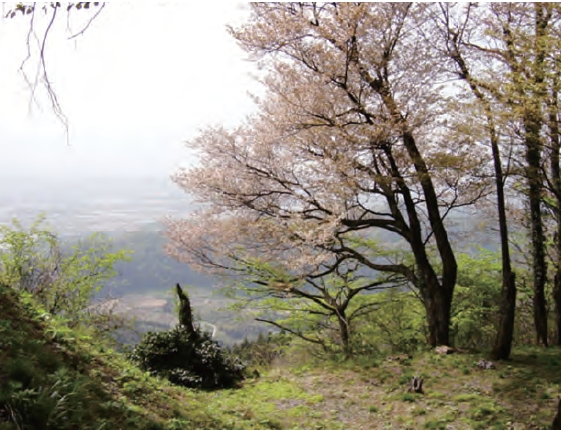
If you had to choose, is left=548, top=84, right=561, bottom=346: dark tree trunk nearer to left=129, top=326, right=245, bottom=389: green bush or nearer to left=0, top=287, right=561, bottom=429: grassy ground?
left=0, top=287, right=561, bottom=429: grassy ground

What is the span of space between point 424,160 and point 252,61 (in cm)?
383

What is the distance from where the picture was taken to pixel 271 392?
8344 mm

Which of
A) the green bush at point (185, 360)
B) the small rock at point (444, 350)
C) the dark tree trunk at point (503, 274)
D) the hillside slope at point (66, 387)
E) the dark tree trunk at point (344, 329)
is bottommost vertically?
the green bush at point (185, 360)

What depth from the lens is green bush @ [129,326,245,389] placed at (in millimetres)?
9531

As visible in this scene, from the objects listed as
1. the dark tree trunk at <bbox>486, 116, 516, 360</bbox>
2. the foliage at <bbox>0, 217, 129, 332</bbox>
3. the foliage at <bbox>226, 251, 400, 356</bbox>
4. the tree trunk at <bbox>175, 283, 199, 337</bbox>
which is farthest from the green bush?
the dark tree trunk at <bbox>486, 116, 516, 360</bbox>

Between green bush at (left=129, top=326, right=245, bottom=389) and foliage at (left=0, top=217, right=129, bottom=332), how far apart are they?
4.47 ft

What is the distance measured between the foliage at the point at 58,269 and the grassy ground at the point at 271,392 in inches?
61.5

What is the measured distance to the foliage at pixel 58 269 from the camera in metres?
7.55

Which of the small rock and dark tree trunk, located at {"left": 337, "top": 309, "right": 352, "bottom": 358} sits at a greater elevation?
the small rock

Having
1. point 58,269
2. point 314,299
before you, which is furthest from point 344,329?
point 58,269

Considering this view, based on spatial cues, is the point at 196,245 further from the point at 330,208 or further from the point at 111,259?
the point at 330,208

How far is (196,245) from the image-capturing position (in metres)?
11.5

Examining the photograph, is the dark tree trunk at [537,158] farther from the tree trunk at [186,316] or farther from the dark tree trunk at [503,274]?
the tree trunk at [186,316]

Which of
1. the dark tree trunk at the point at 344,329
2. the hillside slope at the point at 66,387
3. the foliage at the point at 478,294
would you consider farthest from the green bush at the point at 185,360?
the foliage at the point at 478,294
